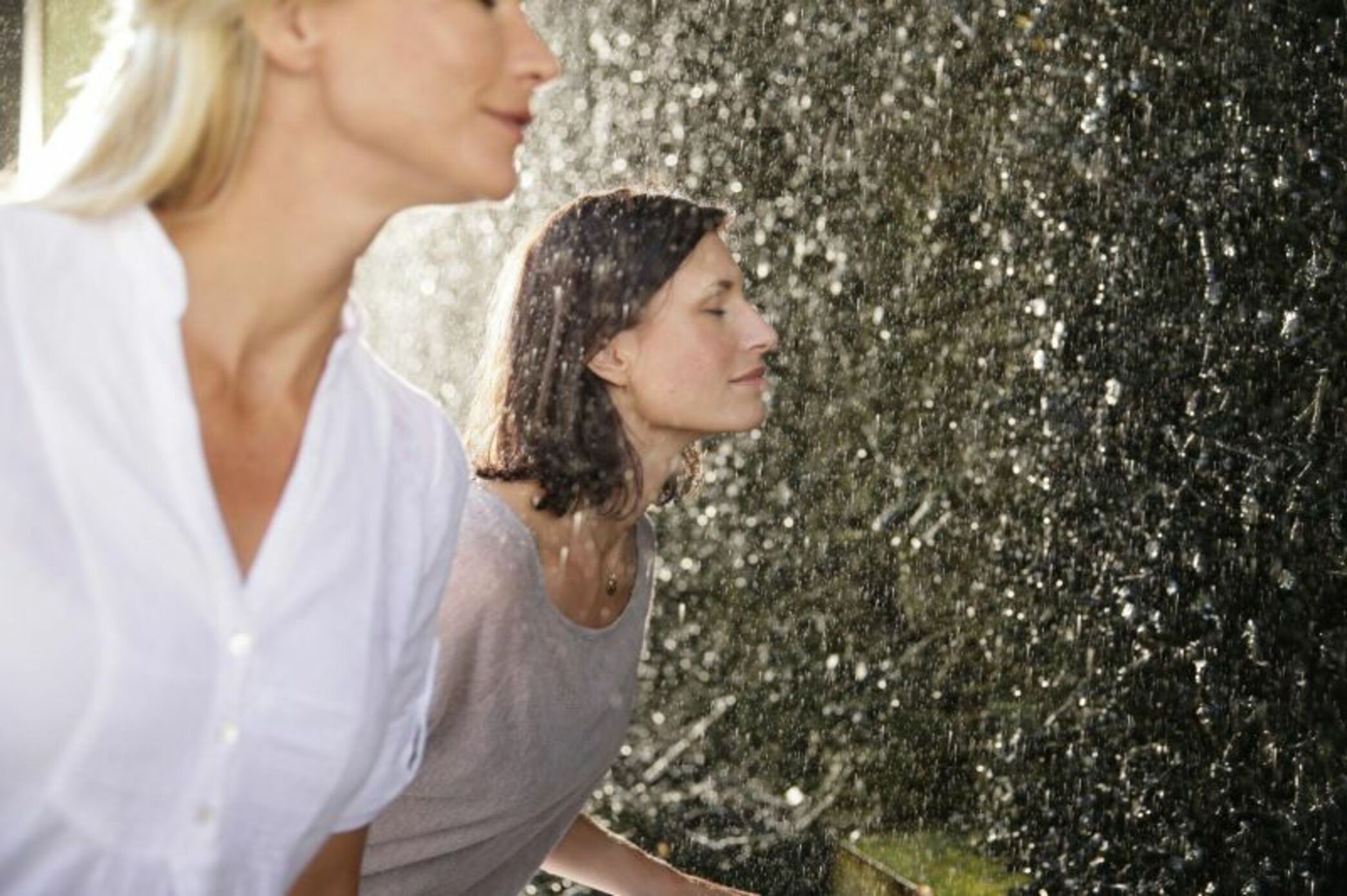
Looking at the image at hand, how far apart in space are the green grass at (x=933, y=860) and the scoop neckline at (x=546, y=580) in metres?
2.02

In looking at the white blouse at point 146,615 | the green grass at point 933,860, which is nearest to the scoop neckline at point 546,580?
the white blouse at point 146,615

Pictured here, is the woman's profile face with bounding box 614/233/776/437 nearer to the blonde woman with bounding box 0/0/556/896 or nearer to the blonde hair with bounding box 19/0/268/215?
the blonde woman with bounding box 0/0/556/896

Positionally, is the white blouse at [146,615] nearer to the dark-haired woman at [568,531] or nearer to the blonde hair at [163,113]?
the blonde hair at [163,113]

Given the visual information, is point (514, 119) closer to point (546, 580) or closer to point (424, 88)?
point (424, 88)

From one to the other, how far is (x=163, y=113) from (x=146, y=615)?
10.2 inches

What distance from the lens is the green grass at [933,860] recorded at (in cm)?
355

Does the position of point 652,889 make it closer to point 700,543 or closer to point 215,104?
point 215,104

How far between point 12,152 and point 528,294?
1.59m

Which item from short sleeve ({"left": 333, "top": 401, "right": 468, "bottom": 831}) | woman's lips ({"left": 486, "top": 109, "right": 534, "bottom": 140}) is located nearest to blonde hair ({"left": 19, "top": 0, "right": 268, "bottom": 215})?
woman's lips ({"left": 486, "top": 109, "right": 534, "bottom": 140})

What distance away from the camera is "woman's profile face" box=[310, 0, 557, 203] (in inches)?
35.6

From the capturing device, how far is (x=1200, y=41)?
9.20ft

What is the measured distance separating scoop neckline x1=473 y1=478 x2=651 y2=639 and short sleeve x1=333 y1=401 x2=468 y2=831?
0.45 m

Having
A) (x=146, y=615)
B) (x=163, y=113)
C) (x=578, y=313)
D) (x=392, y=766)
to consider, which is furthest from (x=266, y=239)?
(x=578, y=313)

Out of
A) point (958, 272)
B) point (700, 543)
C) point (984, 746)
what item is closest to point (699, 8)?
point (958, 272)
